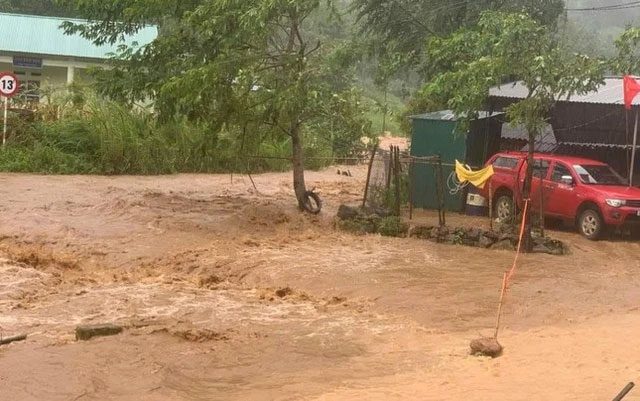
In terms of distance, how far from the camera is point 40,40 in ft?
116

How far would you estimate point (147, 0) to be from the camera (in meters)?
18.0

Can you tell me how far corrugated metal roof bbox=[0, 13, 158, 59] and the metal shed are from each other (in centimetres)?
1749

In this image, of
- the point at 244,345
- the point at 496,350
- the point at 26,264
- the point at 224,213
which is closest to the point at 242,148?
the point at 224,213

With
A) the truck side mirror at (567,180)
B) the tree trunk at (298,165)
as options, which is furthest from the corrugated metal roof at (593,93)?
the tree trunk at (298,165)

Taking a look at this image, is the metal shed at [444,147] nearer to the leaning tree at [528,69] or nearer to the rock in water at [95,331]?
the leaning tree at [528,69]

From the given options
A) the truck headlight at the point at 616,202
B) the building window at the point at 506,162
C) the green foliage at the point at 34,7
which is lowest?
the truck headlight at the point at 616,202

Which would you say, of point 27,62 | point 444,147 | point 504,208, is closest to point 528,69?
point 504,208

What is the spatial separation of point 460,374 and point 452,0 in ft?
→ 63.2

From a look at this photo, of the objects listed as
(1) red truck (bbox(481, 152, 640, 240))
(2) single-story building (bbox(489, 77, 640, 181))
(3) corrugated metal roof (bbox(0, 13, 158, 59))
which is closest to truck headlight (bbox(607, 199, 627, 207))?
(1) red truck (bbox(481, 152, 640, 240))

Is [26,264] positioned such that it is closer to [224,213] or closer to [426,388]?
[224,213]

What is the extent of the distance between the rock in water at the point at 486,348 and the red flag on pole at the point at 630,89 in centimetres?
865

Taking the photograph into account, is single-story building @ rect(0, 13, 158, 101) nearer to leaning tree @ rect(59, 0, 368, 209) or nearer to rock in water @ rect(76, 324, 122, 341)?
leaning tree @ rect(59, 0, 368, 209)

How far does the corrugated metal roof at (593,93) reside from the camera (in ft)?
60.1

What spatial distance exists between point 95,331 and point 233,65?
8588 mm
